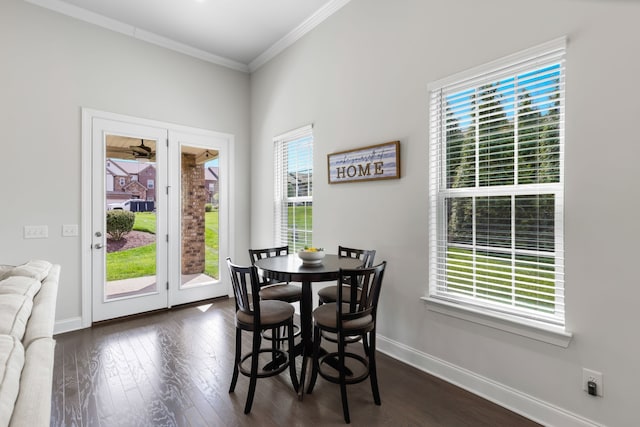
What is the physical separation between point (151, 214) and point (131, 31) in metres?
2.24

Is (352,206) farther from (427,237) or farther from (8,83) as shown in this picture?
(8,83)

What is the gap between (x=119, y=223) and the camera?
380 centimetres

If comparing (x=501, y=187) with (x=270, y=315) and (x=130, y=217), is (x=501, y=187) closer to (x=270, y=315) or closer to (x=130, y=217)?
(x=270, y=315)

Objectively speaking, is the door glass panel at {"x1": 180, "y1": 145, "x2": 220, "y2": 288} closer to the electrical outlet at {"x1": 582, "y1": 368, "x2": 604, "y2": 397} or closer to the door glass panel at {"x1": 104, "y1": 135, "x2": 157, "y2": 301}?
the door glass panel at {"x1": 104, "y1": 135, "x2": 157, "y2": 301}

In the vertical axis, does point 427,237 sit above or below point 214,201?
below

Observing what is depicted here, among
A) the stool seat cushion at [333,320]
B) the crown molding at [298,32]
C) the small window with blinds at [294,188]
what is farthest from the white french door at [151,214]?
the stool seat cushion at [333,320]

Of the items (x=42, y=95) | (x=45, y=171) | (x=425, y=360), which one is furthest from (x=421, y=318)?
(x=42, y=95)

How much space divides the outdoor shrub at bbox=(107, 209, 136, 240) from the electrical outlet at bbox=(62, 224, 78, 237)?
1.04ft

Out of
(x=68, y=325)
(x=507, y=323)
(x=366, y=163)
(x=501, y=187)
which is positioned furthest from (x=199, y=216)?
(x=507, y=323)

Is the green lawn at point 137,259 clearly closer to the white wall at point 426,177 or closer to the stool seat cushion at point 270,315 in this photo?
the white wall at point 426,177

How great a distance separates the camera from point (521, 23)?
6.75 ft

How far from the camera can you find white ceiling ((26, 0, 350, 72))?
3408 millimetres

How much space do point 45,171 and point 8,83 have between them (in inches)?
35.2

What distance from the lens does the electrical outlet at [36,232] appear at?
10.6ft
